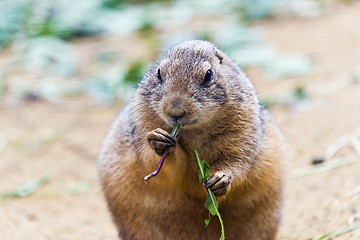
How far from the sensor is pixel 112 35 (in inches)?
565

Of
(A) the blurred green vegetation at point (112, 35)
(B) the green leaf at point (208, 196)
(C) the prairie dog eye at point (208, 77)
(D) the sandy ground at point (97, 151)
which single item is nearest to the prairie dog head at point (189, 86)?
(C) the prairie dog eye at point (208, 77)

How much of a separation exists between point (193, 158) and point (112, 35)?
10965 mm

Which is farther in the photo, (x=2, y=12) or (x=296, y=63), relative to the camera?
(x=2, y=12)

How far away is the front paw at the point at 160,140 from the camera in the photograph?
11.8ft

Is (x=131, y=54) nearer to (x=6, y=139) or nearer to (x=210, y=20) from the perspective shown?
(x=210, y=20)

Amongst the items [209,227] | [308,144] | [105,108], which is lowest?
[105,108]

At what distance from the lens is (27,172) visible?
7465 mm

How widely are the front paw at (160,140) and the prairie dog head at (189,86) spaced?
0.10 metres

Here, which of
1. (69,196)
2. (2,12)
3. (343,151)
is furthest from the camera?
(2,12)

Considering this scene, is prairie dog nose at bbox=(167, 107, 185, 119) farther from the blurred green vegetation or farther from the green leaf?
the blurred green vegetation

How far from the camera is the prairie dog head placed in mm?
3525

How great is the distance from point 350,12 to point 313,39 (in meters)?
2.22

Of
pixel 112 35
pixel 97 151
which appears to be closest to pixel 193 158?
pixel 97 151

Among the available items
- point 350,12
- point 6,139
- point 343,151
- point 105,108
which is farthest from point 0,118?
point 350,12
